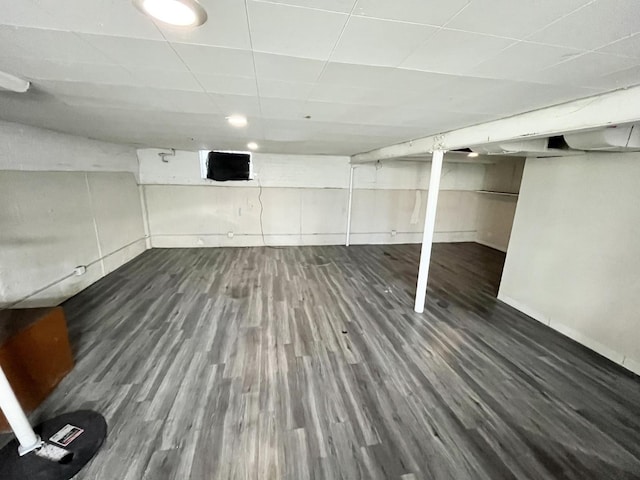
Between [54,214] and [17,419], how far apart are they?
9.33 ft

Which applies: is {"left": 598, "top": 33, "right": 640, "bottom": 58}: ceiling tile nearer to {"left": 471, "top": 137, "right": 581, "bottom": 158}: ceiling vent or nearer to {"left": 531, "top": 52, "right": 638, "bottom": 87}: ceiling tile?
{"left": 531, "top": 52, "right": 638, "bottom": 87}: ceiling tile

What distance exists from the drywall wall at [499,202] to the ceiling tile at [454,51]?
629 centimetres

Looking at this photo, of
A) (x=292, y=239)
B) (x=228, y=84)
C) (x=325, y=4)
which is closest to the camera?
(x=325, y=4)

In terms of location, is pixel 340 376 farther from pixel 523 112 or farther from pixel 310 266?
pixel 310 266

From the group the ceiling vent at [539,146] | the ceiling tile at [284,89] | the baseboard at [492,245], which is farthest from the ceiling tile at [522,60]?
the baseboard at [492,245]

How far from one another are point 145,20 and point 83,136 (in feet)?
14.0

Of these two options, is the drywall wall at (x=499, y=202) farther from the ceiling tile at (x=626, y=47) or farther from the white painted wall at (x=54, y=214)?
the white painted wall at (x=54, y=214)

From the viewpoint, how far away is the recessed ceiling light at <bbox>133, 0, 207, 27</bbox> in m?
0.89

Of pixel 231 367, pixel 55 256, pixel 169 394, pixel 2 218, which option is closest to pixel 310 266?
pixel 231 367

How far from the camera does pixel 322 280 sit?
4.60 metres

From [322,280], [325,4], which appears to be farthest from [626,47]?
[322,280]

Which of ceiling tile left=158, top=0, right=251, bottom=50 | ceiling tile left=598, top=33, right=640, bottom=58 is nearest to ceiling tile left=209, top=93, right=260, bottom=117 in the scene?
ceiling tile left=158, top=0, right=251, bottom=50

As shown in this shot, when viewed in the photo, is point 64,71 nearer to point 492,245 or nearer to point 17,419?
point 17,419

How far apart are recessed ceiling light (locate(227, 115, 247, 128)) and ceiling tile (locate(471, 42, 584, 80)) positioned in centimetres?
207
